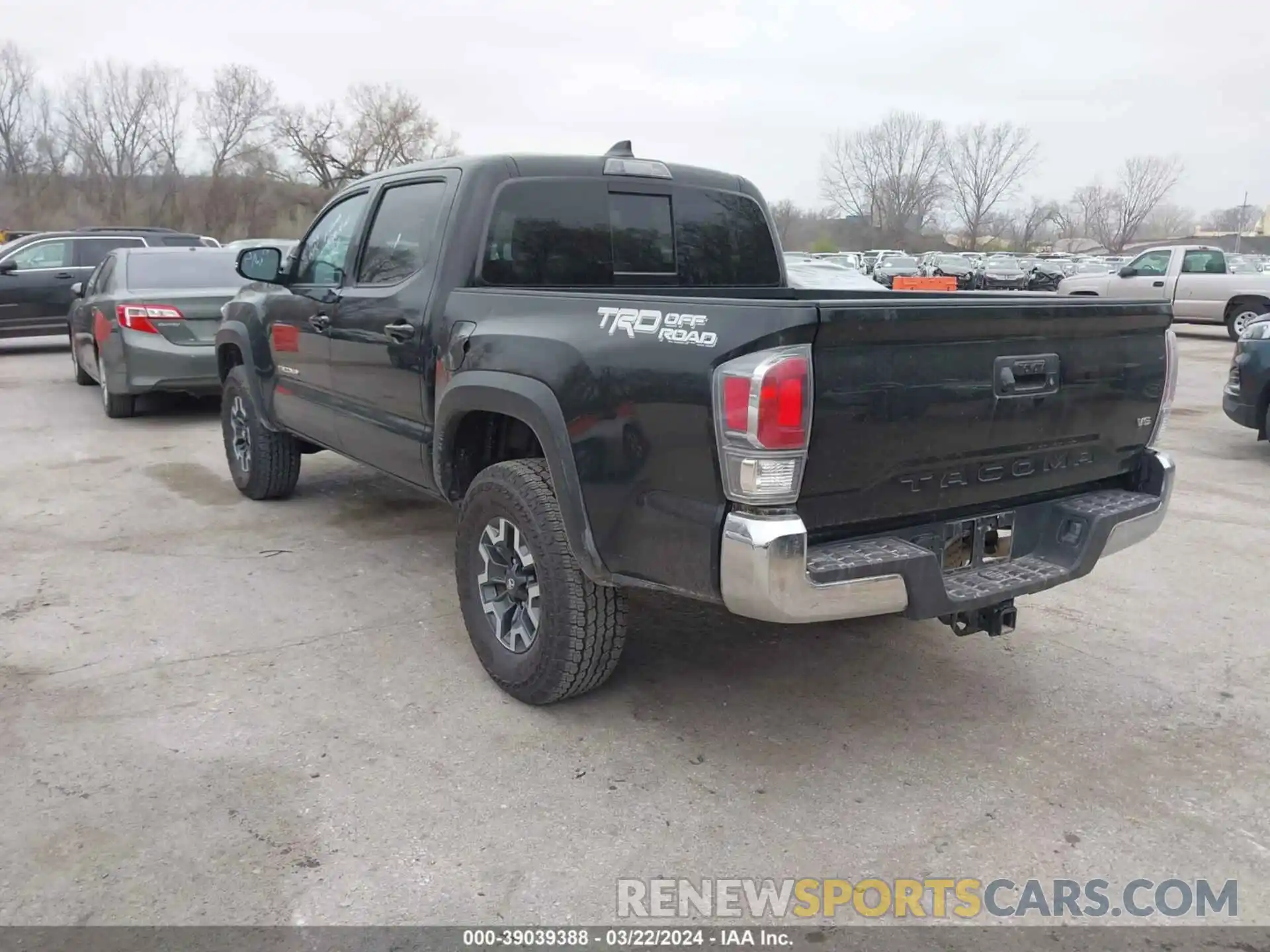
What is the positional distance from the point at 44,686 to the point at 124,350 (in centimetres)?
575

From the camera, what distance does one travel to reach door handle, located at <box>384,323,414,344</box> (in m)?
4.21

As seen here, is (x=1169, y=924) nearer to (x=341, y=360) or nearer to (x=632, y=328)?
(x=632, y=328)

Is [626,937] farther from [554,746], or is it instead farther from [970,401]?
[970,401]

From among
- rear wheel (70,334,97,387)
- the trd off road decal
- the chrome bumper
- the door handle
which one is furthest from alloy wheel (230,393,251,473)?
rear wheel (70,334,97,387)

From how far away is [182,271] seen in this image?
941 cm

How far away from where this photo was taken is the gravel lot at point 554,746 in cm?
280

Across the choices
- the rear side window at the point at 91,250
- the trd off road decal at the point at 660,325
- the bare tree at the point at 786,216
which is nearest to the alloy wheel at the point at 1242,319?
the trd off road decal at the point at 660,325

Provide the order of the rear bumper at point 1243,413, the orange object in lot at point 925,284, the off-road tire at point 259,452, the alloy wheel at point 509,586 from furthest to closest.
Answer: the orange object in lot at point 925,284, the rear bumper at point 1243,413, the off-road tire at point 259,452, the alloy wheel at point 509,586

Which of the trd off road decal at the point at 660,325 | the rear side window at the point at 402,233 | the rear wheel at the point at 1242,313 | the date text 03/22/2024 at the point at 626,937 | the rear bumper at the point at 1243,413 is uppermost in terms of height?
the rear side window at the point at 402,233

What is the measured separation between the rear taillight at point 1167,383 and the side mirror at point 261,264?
4.28 metres

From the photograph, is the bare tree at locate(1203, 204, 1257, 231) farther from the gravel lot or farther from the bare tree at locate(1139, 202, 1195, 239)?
the gravel lot

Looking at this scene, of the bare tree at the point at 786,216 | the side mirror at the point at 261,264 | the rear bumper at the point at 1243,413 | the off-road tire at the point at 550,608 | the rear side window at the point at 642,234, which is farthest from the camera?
the bare tree at the point at 786,216

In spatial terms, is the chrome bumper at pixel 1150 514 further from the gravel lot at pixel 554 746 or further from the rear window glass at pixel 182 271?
the rear window glass at pixel 182 271

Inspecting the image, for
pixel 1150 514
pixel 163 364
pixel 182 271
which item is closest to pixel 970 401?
pixel 1150 514
